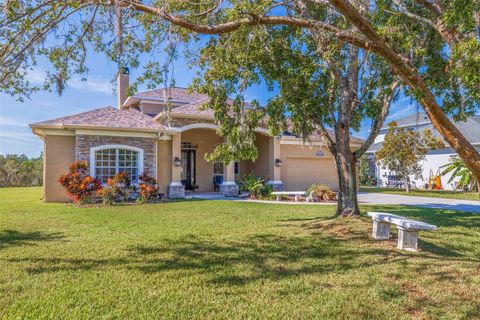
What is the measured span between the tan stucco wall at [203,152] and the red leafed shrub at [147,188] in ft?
15.5

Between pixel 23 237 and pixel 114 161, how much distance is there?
8521 millimetres

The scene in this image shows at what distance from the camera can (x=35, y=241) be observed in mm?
7477

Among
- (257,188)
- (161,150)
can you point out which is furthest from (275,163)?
(161,150)

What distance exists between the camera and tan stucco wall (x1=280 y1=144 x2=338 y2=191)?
20.8 m

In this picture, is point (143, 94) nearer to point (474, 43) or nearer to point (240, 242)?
point (240, 242)

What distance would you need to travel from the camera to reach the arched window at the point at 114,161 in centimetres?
1571

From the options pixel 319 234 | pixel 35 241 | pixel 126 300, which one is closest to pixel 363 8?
pixel 319 234

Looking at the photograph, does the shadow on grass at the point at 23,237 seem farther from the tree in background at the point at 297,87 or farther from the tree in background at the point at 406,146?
the tree in background at the point at 406,146

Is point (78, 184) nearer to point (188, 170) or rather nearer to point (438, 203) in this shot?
point (188, 170)

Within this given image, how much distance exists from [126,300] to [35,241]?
447 centimetres

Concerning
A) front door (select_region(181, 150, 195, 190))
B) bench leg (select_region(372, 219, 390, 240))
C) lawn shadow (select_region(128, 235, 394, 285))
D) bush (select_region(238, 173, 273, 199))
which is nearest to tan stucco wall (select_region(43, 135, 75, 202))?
front door (select_region(181, 150, 195, 190))

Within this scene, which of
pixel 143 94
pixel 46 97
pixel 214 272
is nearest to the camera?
pixel 214 272

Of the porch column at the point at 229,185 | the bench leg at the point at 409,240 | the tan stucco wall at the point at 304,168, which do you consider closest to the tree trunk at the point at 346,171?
the bench leg at the point at 409,240

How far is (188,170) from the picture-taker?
20.7 m
